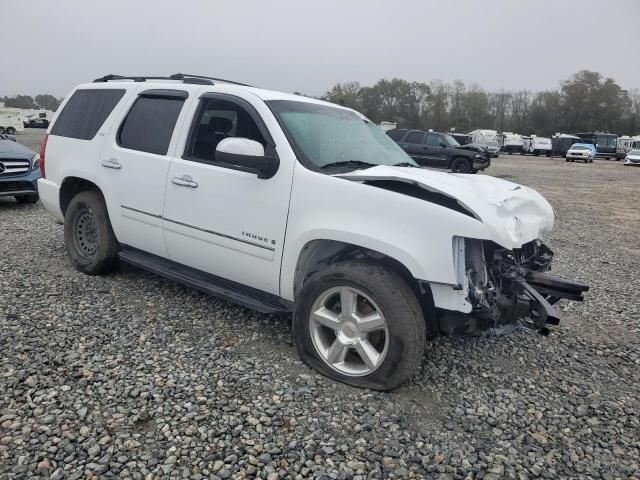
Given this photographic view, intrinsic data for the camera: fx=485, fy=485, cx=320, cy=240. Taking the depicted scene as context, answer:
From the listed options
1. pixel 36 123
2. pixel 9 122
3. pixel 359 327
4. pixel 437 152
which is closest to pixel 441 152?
pixel 437 152

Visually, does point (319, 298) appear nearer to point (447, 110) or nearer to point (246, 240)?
point (246, 240)

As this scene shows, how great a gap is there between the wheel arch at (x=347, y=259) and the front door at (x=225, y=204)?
7.1 inches

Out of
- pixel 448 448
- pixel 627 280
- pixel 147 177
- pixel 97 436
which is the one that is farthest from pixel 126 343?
pixel 627 280

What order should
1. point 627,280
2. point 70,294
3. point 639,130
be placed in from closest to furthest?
point 70,294
point 627,280
point 639,130

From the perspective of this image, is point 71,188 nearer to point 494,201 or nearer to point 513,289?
point 494,201

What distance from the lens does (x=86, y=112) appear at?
15.9 ft

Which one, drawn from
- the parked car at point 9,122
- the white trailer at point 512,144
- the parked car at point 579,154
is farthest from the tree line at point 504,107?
the parked car at point 9,122

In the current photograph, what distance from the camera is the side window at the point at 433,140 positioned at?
20.8 m

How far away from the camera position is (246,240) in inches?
138

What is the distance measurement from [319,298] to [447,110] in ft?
263

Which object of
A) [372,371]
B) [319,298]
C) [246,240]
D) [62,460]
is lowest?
[62,460]

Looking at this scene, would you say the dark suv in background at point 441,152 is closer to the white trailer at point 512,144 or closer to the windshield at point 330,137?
the windshield at point 330,137

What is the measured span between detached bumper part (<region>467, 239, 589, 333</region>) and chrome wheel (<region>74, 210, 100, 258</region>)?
371 cm

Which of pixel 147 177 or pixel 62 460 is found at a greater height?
pixel 147 177
